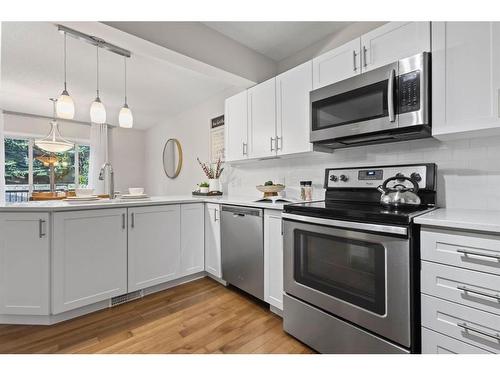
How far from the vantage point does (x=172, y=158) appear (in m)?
4.62

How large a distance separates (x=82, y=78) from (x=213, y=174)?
207 cm

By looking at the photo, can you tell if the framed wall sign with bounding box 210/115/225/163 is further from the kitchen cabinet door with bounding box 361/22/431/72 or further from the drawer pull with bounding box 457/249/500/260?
the drawer pull with bounding box 457/249/500/260

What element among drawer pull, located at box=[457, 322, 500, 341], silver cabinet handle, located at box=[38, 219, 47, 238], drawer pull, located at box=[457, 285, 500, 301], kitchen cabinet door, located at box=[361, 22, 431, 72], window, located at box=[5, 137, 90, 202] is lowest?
drawer pull, located at box=[457, 322, 500, 341]

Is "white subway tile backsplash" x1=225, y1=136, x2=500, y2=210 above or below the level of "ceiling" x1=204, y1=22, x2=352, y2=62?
below

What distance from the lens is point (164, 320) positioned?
1.93 meters

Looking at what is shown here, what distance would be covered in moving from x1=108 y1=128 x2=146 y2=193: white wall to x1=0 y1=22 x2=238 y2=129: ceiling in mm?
1047

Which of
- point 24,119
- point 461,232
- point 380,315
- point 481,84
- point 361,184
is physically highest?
point 24,119

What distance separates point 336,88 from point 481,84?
784 mm

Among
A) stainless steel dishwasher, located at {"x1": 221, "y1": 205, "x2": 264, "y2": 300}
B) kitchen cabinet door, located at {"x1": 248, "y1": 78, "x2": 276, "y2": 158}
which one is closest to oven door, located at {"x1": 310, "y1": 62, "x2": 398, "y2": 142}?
kitchen cabinet door, located at {"x1": 248, "y1": 78, "x2": 276, "y2": 158}

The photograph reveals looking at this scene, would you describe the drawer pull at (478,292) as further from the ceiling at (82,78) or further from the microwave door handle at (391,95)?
the ceiling at (82,78)

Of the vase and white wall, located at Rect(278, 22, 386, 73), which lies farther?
the vase

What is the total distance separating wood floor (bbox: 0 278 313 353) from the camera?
1.59m
